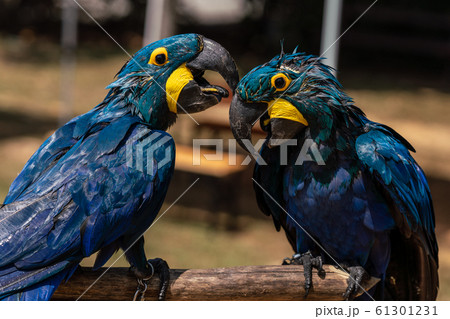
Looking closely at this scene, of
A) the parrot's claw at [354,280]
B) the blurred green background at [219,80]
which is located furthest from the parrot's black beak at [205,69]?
the blurred green background at [219,80]

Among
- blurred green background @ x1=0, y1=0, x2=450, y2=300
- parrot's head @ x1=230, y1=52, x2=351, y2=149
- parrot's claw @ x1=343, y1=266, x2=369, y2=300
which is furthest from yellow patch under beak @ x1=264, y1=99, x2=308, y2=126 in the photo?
blurred green background @ x1=0, y1=0, x2=450, y2=300

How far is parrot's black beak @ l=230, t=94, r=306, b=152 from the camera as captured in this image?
2482 millimetres

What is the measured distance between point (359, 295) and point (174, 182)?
4.04m

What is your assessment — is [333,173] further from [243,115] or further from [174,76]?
[174,76]

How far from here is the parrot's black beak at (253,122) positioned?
2482 millimetres

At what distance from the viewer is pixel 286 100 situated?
2.46 m

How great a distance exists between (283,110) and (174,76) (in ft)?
1.62

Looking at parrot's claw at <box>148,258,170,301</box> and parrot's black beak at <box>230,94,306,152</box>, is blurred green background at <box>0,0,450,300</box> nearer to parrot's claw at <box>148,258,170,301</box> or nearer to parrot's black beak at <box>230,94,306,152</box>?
parrot's claw at <box>148,258,170,301</box>

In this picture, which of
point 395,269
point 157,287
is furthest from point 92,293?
point 395,269

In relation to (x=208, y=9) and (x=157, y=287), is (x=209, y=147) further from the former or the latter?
(x=208, y=9)

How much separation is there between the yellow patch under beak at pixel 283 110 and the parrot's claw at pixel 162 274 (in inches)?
31.4

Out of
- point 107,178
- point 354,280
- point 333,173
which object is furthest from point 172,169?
point 354,280

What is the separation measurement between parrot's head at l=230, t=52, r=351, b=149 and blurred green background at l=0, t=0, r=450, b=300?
278cm

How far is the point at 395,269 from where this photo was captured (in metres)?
2.92
